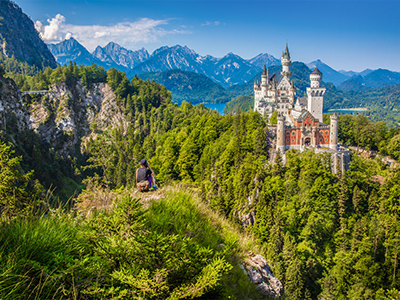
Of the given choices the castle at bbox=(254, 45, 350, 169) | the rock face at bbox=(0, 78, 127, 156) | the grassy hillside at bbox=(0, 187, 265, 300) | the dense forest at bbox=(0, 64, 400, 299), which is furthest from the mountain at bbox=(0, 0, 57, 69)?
the grassy hillside at bbox=(0, 187, 265, 300)

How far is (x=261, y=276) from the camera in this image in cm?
813

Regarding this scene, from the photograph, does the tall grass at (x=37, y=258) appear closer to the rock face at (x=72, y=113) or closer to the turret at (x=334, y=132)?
the turret at (x=334, y=132)

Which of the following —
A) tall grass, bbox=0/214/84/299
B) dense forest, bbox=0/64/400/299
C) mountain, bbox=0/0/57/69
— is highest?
mountain, bbox=0/0/57/69

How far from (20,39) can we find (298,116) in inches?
7079

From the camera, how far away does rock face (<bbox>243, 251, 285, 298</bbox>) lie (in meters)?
7.76

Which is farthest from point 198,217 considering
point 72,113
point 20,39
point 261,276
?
point 20,39

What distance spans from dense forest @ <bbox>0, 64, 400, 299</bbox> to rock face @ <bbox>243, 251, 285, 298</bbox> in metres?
0.59

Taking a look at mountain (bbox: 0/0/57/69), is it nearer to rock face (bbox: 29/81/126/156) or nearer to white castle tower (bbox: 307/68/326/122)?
rock face (bbox: 29/81/126/156)

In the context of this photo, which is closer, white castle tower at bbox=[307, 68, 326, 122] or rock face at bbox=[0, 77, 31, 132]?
rock face at bbox=[0, 77, 31, 132]

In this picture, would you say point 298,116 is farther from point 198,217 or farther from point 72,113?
point 72,113

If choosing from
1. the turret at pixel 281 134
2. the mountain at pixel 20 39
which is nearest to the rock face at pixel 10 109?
the turret at pixel 281 134

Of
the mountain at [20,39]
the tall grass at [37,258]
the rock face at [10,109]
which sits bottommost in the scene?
the tall grass at [37,258]

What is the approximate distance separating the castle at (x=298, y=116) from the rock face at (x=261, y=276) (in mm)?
40116

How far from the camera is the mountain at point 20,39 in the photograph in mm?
156375
